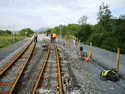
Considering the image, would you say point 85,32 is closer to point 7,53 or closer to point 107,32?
point 107,32

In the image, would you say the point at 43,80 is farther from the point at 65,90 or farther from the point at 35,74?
the point at 65,90

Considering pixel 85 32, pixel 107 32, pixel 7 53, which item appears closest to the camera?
pixel 7 53

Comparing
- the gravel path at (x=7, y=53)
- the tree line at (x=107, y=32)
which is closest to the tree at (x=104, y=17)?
the tree line at (x=107, y=32)

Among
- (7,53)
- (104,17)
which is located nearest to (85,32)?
(104,17)

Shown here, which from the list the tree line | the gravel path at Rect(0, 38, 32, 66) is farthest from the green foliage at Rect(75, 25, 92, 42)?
the gravel path at Rect(0, 38, 32, 66)

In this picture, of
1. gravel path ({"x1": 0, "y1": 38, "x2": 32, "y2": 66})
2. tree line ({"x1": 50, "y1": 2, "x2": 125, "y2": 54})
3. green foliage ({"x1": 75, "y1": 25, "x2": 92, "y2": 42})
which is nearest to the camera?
gravel path ({"x1": 0, "y1": 38, "x2": 32, "y2": 66})

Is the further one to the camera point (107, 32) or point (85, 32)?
point (85, 32)

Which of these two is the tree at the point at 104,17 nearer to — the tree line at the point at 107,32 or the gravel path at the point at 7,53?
the tree line at the point at 107,32

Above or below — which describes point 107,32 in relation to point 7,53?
above

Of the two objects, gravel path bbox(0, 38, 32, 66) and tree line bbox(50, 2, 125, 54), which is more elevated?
tree line bbox(50, 2, 125, 54)

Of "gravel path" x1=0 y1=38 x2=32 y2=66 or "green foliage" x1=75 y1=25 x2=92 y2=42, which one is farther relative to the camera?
"green foliage" x1=75 y1=25 x2=92 y2=42

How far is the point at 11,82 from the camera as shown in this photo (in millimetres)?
4789

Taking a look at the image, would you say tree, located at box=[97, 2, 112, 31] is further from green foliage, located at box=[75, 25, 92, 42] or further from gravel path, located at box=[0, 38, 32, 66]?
gravel path, located at box=[0, 38, 32, 66]

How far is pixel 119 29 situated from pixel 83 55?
6.35 metres
